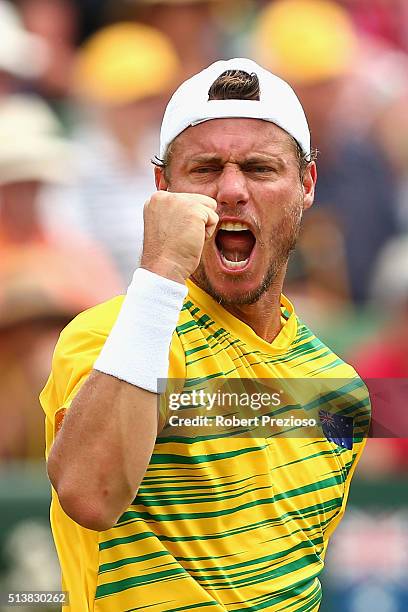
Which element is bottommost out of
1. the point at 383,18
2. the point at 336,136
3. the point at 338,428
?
the point at 338,428

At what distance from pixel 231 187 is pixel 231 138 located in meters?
0.13

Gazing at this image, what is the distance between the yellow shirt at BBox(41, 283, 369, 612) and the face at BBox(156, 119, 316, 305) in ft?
0.34

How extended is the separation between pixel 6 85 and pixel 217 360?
4.52 m

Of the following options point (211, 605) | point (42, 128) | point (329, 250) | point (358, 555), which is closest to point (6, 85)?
point (42, 128)

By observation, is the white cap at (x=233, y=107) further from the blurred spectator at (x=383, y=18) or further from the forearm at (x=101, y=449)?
the blurred spectator at (x=383, y=18)

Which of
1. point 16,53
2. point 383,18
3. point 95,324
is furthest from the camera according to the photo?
point 383,18

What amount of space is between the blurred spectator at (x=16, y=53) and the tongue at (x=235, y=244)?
13.5ft

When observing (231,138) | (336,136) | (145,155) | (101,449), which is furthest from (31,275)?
(101,449)

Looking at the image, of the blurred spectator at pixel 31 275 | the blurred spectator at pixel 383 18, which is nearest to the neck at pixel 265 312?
the blurred spectator at pixel 31 275

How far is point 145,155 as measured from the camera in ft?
21.7

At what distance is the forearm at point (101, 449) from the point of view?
221 cm

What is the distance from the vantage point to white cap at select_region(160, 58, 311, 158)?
2.82m

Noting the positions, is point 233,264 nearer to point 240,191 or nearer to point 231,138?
point 240,191

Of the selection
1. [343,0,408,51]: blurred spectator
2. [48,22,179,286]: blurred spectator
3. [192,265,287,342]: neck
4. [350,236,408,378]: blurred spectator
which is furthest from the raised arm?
[343,0,408,51]: blurred spectator
